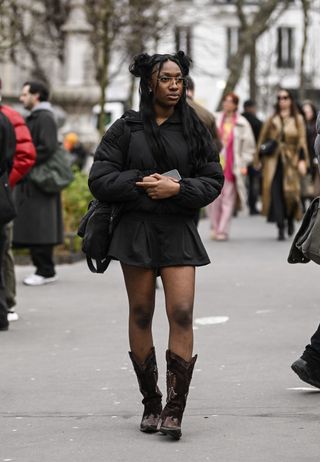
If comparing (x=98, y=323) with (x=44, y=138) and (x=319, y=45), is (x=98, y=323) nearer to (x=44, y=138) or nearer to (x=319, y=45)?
(x=44, y=138)

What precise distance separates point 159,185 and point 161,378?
7.36ft

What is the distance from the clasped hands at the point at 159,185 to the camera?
24.3 ft

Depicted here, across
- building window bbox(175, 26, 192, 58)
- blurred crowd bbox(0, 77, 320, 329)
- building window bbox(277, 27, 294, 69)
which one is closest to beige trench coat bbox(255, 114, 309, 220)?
blurred crowd bbox(0, 77, 320, 329)

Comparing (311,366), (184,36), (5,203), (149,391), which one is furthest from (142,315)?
(184,36)

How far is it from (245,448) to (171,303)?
786 mm

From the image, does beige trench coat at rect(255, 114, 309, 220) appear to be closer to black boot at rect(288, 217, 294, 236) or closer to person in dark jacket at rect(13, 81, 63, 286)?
black boot at rect(288, 217, 294, 236)

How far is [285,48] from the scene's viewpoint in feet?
292

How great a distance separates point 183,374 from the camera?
755 cm

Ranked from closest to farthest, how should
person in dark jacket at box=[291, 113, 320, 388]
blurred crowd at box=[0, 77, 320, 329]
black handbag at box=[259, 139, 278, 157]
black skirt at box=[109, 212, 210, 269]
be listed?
1. black skirt at box=[109, 212, 210, 269]
2. person in dark jacket at box=[291, 113, 320, 388]
3. blurred crowd at box=[0, 77, 320, 329]
4. black handbag at box=[259, 139, 278, 157]

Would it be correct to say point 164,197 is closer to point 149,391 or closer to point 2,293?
point 149,391

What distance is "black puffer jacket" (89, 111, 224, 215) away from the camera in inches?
295

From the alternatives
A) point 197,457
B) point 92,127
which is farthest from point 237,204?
point 92,127

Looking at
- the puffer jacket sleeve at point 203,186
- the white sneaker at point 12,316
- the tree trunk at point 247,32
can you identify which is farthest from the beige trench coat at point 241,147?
the puffer jacket sleeve at point 203,186

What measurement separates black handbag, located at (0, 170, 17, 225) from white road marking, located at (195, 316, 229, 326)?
1.68 meters
